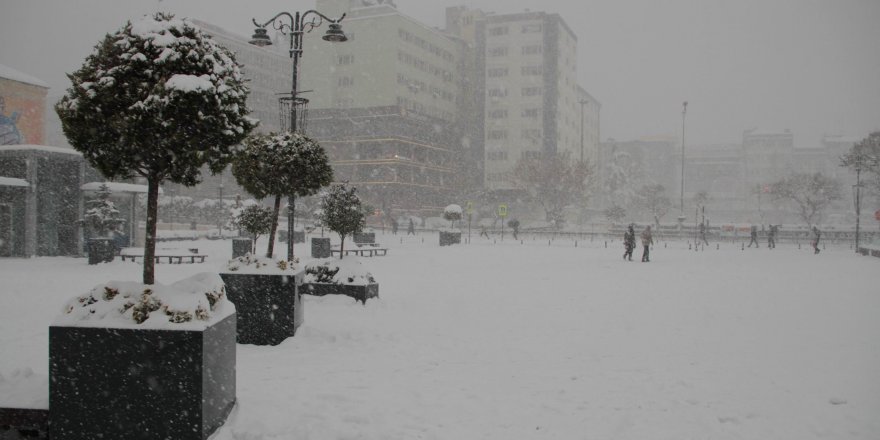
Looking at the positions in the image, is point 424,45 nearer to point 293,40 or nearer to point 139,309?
point 293,40

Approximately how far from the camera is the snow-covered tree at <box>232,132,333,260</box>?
11562 millimetres

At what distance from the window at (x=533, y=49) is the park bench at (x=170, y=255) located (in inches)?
3108

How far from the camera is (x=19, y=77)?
28.6 meters

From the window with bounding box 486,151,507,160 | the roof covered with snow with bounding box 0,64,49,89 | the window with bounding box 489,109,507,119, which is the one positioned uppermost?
the window with bounding box 489,109,507,119

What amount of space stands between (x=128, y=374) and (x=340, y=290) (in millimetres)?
7233

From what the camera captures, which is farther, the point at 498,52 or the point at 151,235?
the point at 498,52

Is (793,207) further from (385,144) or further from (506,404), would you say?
(506,404)

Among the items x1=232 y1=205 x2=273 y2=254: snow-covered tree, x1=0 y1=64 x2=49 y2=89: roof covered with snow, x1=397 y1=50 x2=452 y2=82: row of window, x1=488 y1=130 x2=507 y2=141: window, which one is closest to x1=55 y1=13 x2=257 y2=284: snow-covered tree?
x1=232 y1=205 x2=273 y2=254: snow-covered tree

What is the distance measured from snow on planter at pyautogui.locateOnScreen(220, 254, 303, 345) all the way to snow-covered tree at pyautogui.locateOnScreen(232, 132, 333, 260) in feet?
9.88

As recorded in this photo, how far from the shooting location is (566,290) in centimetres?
1577

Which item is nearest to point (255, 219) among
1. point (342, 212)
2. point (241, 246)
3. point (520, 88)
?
point (342, 212)

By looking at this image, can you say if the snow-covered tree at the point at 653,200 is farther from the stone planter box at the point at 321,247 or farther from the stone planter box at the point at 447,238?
the stone planter box at the point at 321,247

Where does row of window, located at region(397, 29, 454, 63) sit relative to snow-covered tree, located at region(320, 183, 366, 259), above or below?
above

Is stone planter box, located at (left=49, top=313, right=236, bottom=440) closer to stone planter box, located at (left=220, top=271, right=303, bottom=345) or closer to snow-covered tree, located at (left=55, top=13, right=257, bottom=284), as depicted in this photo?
snow-covered tree, located at (left=55, top=13, right=257, bottom=284)
